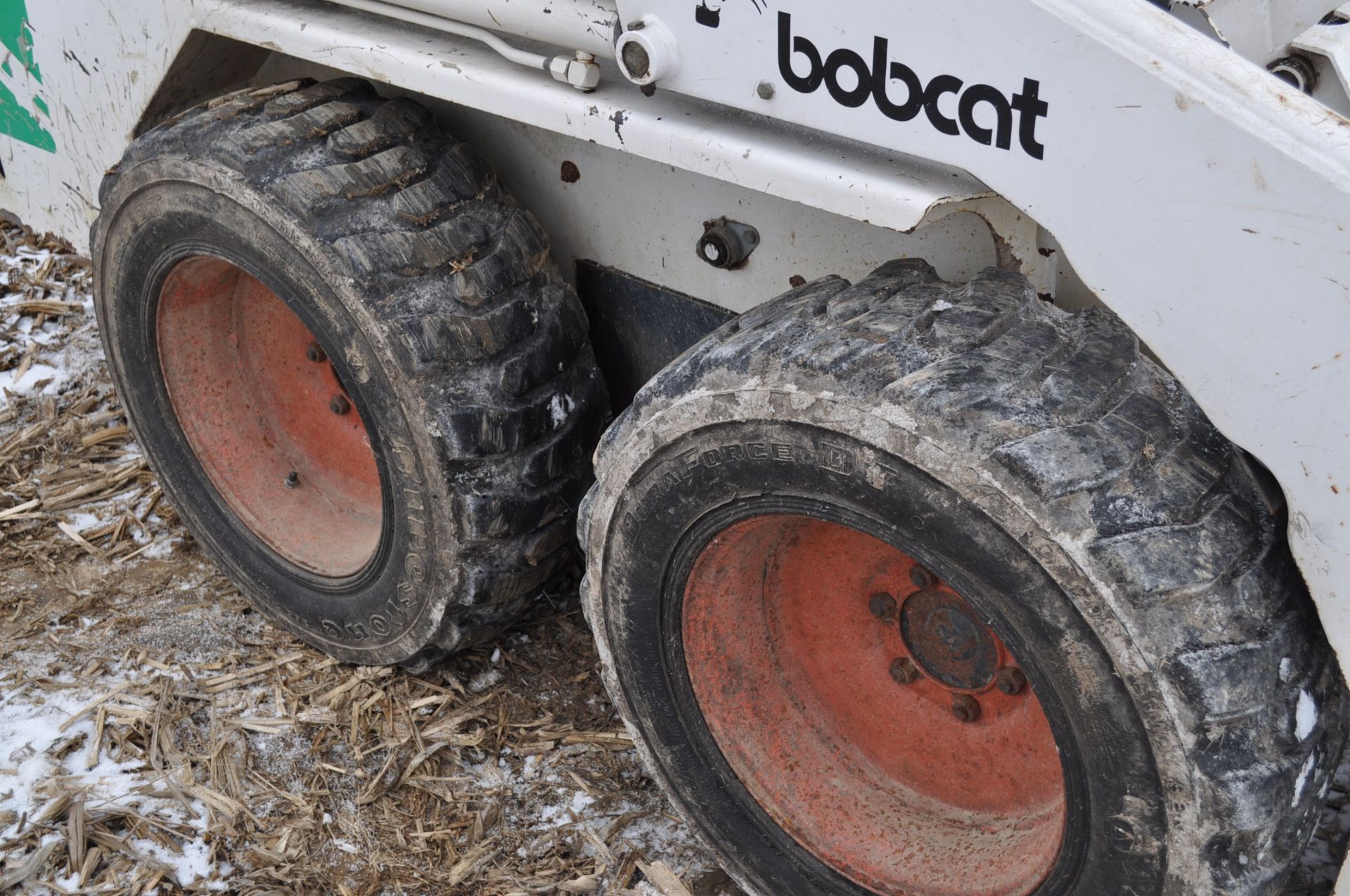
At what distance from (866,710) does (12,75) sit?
249 centimetres

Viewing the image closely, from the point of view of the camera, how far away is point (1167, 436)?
174 centimetres

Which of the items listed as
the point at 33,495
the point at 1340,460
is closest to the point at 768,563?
the point at 1340,460

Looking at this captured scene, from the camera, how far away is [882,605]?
2.31 m

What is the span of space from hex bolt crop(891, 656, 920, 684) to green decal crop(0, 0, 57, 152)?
236cm

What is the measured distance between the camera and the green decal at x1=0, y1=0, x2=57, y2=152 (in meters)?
3.08

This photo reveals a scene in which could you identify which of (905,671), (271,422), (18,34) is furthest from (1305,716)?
(18,34)

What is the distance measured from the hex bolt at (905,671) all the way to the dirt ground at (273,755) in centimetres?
55

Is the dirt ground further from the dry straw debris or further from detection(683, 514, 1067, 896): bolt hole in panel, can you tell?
detection(683, 514, 1067, 896): bolt hole in panel

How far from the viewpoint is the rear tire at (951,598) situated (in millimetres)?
1669

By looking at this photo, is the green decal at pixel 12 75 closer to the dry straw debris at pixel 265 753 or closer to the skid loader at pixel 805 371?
the skid loader at pixel 805 371

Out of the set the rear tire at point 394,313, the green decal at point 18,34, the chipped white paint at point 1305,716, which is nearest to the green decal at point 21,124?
the green decal at point 18,34

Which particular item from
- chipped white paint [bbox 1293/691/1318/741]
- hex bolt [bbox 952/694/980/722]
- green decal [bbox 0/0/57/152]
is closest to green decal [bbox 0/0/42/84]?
green decal [bbox 0/0/57/152]

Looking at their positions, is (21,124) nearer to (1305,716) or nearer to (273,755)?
(273,755)

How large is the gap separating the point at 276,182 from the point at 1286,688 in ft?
6.09
